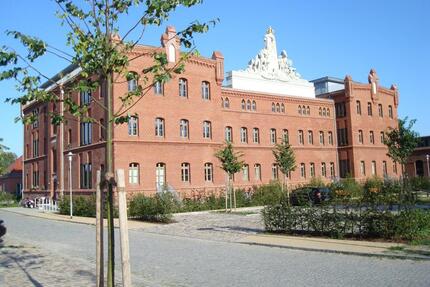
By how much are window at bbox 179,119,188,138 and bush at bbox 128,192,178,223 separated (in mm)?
12446

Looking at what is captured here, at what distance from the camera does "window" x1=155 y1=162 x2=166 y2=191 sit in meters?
35.3

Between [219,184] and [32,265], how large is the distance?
93.5 feet

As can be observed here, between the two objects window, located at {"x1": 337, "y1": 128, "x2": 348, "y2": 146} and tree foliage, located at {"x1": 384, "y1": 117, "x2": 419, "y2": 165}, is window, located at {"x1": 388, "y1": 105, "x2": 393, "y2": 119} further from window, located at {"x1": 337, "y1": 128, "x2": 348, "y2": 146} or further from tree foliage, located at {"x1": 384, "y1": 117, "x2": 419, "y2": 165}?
tree foliage, located at {"x1": 384, "y1": 117, "x2": 419, "y2": 165}

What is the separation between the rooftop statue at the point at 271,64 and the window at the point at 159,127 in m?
15.2

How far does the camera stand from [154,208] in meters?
23.8

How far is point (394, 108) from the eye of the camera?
5994cm

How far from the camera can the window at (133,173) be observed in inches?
1337

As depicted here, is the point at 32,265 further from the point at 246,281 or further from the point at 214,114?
the point at 214,114

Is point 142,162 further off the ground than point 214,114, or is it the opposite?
point 214,114

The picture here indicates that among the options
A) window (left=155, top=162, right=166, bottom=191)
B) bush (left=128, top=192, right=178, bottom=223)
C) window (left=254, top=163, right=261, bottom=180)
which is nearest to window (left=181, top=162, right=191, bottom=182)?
window (left=155, top=162, right=166, bottom=191)

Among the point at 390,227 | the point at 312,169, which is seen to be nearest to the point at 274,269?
the point at 390,227

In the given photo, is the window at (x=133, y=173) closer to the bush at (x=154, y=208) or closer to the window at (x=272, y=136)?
the bush at (x=154, y=208)

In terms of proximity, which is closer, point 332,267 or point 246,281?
point 246,281

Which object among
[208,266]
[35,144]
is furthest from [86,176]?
[208,266]
